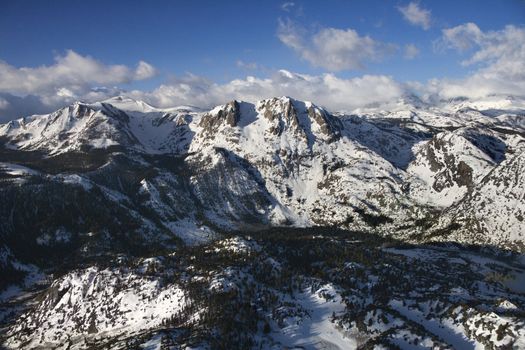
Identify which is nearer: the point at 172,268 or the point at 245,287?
the point at 245,287

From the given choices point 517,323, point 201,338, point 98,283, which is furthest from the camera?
point 98,283

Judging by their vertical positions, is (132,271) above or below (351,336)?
above

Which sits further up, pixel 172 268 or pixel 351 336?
pixel 172 268

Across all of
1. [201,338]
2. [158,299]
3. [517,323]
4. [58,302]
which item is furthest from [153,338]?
[517,323]

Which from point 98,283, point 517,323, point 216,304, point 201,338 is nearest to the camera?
point 517,323

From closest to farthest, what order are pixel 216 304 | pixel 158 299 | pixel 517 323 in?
pixel 517 323 → pixel 216 304 → pixel 158 299

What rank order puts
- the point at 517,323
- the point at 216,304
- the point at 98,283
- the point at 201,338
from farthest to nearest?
the point at 98,283 → the point at 216,304 → the point at 201,338 → the point at 517,323

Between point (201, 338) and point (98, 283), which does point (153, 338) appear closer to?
point (201, 338)

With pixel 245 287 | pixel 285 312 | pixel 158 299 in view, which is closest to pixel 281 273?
pixel 245 287

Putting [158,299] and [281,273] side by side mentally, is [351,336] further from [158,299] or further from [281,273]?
[158,299]
